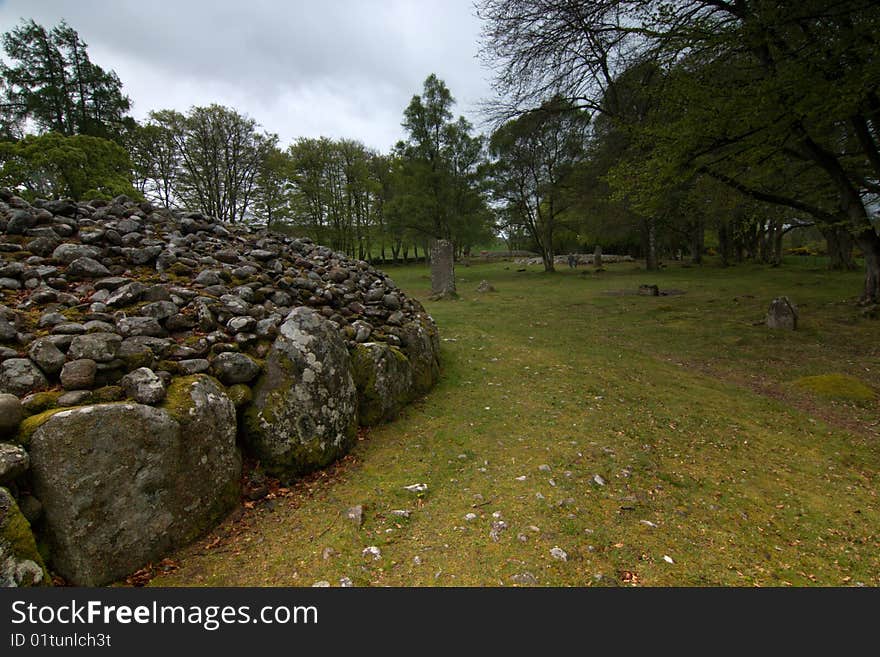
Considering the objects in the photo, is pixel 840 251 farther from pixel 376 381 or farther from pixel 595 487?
pixel 376 381

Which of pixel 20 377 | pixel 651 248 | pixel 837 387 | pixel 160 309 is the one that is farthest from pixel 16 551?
pixel 651 248

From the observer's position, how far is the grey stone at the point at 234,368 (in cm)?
412

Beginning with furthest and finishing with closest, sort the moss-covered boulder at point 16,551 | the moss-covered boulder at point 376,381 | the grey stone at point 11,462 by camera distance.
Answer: the moss-covered boulder at point 376,381 < the grey stone at point 11,462 < the moss-covered boulder at point 16,551

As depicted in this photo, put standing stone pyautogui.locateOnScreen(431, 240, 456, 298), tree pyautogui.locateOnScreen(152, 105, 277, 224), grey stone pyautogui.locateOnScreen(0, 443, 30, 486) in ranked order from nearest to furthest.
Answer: grey stone pyautogui.locateOnScreen(0, 443, 30, 486), standing stone pyautogui.locateOnScreen(431, 240, 456, 298), tree pyautogui.locateOnScreen(152, 105, 277, 224)

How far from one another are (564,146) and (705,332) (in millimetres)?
24763

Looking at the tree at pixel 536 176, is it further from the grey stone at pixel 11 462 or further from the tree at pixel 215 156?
the grey stone at pixel 11 462

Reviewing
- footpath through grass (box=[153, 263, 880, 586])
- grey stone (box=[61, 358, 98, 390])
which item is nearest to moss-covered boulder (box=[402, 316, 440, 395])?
footpath through grass (box=[153, 263, 880, 586])

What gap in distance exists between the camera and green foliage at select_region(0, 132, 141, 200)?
53.5 feet

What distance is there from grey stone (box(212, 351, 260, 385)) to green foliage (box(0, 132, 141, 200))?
65.3 feet

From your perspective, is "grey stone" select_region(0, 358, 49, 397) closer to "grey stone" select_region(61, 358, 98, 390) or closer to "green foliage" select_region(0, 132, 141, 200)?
"grey stone" select_region(61, 358, 98, 390)

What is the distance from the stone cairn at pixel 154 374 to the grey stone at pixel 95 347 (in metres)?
0.01

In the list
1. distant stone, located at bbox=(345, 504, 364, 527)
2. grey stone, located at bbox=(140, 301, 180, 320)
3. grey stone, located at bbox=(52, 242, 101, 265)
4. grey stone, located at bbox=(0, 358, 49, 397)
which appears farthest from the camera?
grey stone, located at bbox=(52, 242, 101, 265)

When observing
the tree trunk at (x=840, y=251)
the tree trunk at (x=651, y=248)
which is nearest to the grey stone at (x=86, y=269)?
the tree trunk at (x=651, y=248)

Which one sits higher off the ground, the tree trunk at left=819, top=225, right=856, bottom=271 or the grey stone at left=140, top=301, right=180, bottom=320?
the tree trunk at left=819, top=225, right=856, bottom=271
